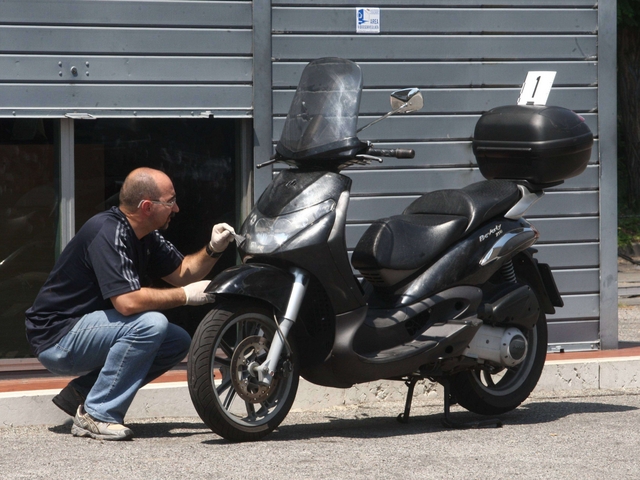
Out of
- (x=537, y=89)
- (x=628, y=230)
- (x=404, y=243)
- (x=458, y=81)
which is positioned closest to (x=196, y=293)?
(x=404, y=243)

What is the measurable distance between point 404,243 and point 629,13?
11.4 m

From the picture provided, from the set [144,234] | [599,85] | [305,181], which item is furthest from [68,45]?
[599,85]

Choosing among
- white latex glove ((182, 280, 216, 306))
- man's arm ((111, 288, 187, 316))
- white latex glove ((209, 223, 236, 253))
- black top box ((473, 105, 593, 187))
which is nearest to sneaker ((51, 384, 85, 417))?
man's arm ((111, 288, 187, 316))

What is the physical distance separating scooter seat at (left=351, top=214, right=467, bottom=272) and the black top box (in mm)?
586

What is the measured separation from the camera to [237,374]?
4820 millimetres

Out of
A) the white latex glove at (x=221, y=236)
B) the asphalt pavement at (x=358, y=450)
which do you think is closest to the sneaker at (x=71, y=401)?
the asphalt pavement at (x=358, y=450)

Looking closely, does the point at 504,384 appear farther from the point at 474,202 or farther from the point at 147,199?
the point at 147,199

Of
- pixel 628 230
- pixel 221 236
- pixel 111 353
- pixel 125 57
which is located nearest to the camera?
pixel 111 353

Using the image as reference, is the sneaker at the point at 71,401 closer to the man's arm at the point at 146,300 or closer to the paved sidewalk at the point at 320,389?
the paved sidewalk at the point at 320,389

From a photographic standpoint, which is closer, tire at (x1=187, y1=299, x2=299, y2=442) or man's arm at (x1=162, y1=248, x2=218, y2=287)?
tire at (x1=187, y1=299, x2=299, y2=442)

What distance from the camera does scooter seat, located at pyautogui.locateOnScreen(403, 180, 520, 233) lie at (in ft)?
17.6

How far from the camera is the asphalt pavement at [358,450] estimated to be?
429cm

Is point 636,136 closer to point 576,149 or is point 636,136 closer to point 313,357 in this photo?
point 576,149

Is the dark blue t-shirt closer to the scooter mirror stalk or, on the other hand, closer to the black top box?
the scooter mirror stalk
